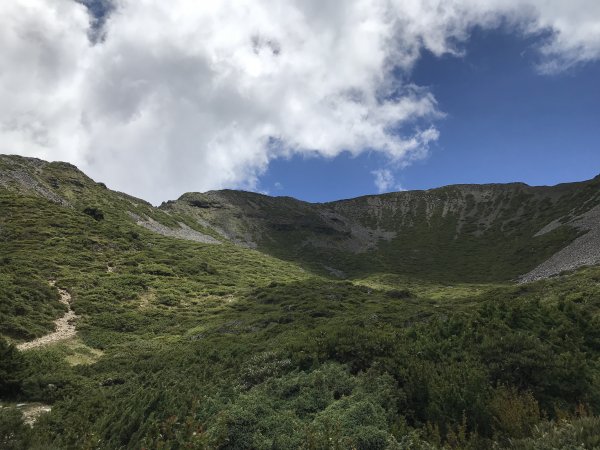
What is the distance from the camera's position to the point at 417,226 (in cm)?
16575

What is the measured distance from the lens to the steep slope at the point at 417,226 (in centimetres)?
11744

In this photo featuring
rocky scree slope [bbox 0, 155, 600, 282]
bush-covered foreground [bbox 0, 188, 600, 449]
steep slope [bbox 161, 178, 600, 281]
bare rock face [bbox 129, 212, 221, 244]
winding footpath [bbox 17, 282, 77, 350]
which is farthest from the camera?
steep slope [bbox 161, 178, 600, 281]

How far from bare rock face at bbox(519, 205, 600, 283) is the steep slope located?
209 cm

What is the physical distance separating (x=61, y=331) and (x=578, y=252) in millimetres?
87414

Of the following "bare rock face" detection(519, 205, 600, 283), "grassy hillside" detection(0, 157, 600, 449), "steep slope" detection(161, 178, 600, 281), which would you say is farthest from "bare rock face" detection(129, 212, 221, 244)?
"grassy hillside" detection(0, 157, 600, 449)

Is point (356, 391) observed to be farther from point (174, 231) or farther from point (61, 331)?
point (174, 231)

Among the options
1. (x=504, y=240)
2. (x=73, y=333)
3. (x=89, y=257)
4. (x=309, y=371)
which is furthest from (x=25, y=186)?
(x=504, y=240)

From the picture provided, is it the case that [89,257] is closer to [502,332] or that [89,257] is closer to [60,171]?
[502,332]

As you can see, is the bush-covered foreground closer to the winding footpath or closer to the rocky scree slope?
the winding footpath

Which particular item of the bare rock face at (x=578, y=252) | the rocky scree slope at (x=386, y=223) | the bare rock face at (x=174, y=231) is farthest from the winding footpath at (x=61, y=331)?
the bare rock face at (x=174, y=231)

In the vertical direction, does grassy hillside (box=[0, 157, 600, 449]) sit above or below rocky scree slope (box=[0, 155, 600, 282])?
below

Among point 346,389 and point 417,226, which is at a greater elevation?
point 417,226

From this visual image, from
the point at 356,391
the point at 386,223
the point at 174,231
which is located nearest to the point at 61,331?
the point at 356,391

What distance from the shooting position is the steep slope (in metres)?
117
